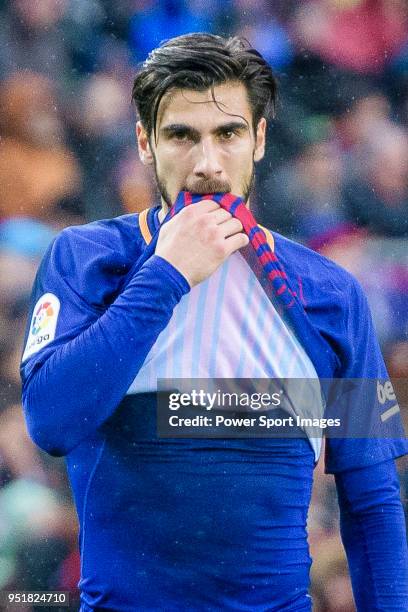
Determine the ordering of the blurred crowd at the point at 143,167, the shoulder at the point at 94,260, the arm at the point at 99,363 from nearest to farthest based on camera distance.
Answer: the arm at the point at 99,363, the shoulder at the point at 94,260, the blurred crowd at the point at 143,167

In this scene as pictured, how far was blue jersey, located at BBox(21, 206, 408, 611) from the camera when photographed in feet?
2.51

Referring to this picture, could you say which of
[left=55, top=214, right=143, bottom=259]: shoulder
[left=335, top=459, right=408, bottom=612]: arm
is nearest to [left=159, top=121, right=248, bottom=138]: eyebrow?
[left=55, top=214, right=143, bottom=259]: shoulder

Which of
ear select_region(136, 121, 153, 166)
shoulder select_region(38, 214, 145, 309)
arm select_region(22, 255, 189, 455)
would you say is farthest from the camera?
ear select_region(136, 121, 153, 166)

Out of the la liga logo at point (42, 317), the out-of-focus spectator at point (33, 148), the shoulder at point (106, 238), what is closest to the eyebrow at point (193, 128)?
the shoulder at point (106, 238)

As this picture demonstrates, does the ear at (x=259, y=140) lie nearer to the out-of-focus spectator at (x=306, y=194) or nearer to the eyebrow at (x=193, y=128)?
the eyebrow at (x=193, y=128)

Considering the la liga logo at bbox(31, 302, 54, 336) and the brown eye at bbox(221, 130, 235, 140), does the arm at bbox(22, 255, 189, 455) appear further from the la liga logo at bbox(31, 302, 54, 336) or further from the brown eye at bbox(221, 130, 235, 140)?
the brown eye at bbox(221, 130, 235, 140)

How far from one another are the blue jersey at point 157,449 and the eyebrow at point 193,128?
0.10m

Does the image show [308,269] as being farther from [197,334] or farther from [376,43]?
[376,43]

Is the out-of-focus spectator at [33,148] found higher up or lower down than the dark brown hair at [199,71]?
higher up

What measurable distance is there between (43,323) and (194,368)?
153 millimetres

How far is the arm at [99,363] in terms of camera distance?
2.44 ft

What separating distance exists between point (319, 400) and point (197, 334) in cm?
15

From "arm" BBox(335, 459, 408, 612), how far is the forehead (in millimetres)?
390

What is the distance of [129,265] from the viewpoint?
889 mm
